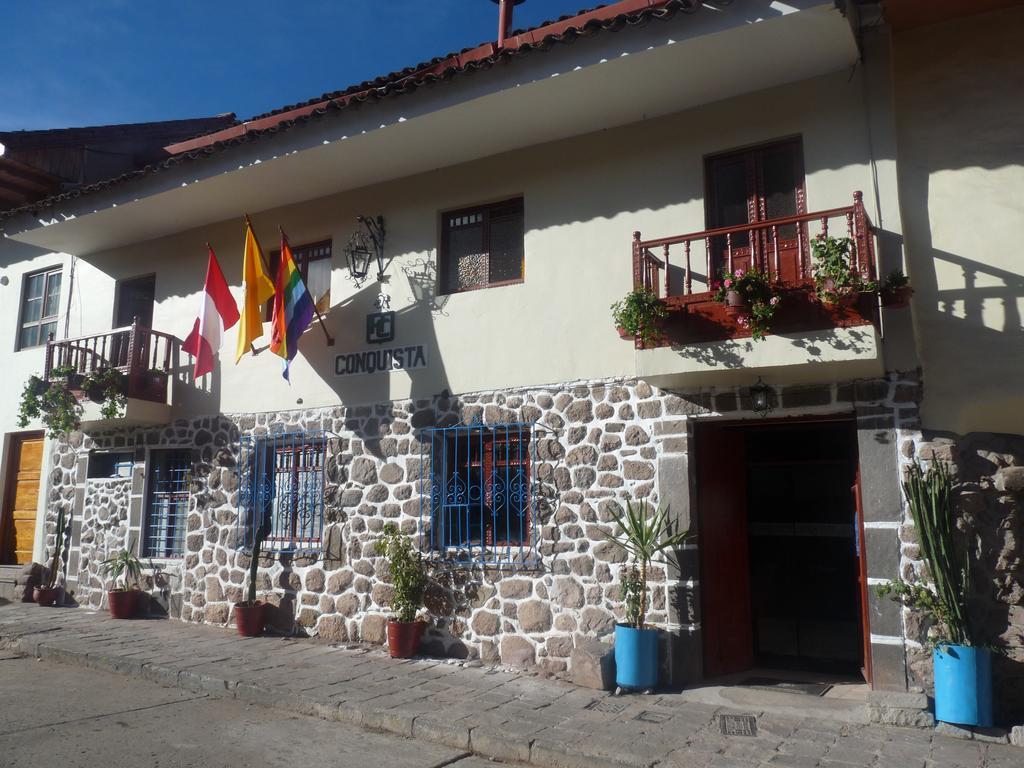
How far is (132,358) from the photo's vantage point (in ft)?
36.2

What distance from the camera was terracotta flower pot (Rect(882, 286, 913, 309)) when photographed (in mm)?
6359

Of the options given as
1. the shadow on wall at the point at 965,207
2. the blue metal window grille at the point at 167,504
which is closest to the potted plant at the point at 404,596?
the blue metal window grille at the point at 167,504

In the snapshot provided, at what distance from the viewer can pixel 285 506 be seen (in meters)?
9.98

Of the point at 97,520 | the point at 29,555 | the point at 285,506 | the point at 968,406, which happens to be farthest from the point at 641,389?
the point at 29,555

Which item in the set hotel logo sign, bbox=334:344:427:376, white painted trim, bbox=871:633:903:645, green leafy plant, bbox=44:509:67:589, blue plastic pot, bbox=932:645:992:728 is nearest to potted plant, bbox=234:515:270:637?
hotel logo sign, bbox=334:344:427:376

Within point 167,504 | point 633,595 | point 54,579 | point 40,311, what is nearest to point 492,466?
point 633,595

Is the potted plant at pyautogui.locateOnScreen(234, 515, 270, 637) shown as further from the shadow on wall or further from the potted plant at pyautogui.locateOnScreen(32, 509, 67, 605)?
the shadow on wall

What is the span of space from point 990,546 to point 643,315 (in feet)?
10.7

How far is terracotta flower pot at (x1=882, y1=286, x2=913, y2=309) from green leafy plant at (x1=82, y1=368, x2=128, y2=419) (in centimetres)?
925

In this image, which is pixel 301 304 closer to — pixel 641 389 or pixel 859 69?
pixel 641 389

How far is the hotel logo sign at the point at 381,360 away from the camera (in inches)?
364

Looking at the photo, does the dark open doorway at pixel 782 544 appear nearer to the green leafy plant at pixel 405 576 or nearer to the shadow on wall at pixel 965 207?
the shadow on wall at pixel 965 207

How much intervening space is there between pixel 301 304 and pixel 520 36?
13.0 ft

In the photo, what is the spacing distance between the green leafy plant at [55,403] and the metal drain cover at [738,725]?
30.7 ft
